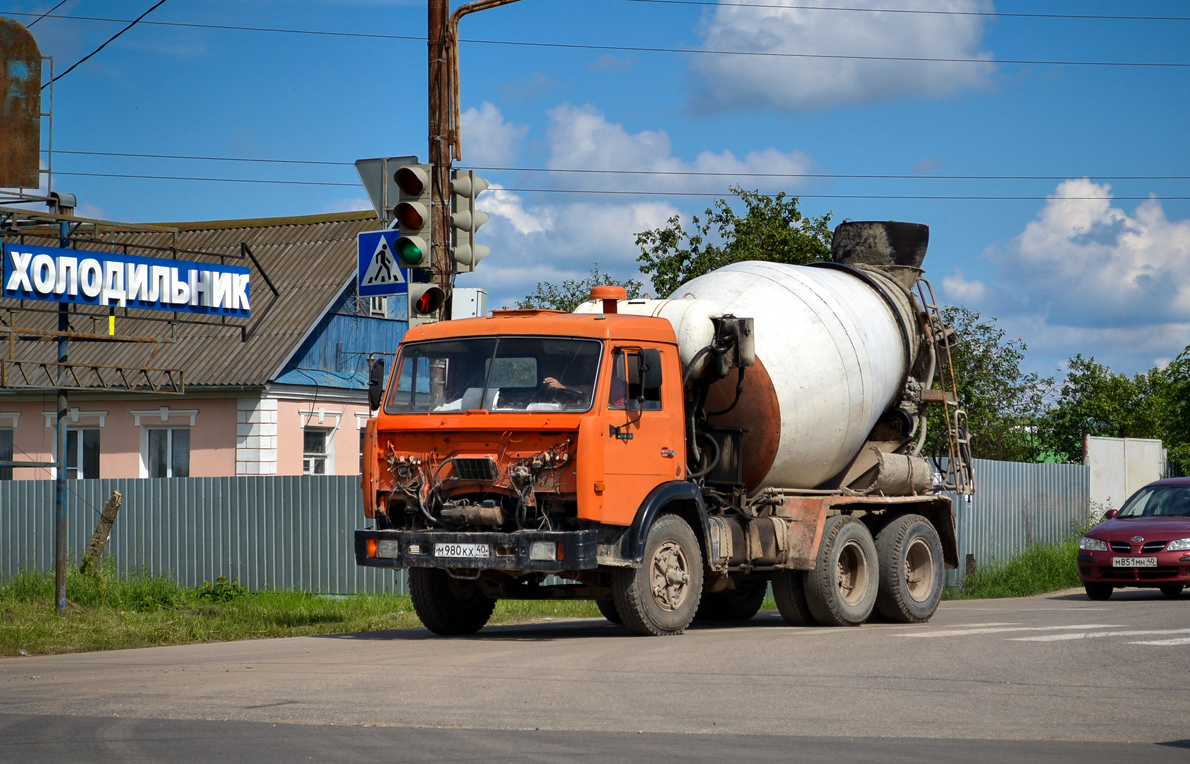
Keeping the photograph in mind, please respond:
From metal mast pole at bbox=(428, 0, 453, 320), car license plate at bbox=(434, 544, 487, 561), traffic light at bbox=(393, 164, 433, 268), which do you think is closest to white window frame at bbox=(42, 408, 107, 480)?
metal mast pole at bbox=(428, 0, 453, 320)

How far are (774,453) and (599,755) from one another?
730 cm

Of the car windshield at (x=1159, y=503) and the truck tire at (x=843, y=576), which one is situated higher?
the car windshield at (x=1159, y=503)

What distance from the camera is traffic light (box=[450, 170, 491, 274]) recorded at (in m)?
13.4

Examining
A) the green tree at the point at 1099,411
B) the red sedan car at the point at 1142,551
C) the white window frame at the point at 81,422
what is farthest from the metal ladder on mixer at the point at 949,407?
the green tree at the point at 1099,411

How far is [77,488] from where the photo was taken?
2284cm

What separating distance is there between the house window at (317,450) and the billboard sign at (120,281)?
25.6 ft

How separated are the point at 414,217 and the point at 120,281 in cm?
716

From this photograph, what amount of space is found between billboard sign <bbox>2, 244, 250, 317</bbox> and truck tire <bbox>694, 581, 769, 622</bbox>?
27.5ft

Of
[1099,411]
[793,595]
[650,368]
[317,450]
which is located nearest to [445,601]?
[650,368]

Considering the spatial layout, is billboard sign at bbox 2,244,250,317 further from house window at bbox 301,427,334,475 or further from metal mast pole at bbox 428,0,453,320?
house window at bbox 301,427,334,475

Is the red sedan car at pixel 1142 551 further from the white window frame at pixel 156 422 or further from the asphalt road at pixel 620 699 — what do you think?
the white window frame at pixel 156 422

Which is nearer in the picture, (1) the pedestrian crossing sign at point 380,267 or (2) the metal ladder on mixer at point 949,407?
(1) the pedestrian crossing sign at point 380,267

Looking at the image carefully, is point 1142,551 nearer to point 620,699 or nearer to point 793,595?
point 793,595

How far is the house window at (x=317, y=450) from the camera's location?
28.9 m
